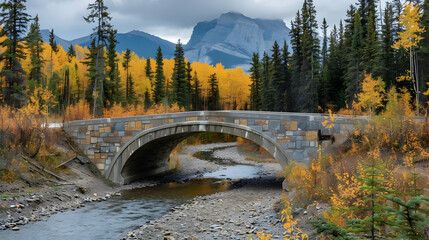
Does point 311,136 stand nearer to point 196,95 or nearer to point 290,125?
point 290,125

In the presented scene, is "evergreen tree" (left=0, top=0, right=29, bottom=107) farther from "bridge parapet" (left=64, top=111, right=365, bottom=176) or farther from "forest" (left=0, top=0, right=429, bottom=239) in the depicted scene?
"bridge parapet" (left=64, top=111, right=365, bottom=176)

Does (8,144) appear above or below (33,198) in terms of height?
above

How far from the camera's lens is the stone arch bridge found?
12.9 m

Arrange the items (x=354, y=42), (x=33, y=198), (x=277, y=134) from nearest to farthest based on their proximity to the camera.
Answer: (x=33, y=198) < (x=277, y=134) < (x=354, y=42)

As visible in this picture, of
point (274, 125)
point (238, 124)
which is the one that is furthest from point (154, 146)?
point (274, 125)

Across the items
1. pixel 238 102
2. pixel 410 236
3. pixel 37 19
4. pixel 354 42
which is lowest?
pixel 410 236

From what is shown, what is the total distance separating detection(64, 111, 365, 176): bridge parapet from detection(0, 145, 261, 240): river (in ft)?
9.21

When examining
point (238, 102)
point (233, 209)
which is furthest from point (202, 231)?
point (238, 102)

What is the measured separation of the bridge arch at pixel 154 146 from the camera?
1414 centimetres

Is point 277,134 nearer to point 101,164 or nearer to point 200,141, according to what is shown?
point 101,164

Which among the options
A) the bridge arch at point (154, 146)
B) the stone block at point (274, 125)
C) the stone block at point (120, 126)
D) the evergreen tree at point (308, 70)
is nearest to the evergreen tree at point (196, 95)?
the evergreen tree at point (308, 70)

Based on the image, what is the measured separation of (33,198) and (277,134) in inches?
361

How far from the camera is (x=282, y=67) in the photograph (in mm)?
41438

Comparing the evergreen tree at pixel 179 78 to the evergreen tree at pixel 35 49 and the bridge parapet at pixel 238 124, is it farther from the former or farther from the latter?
the bridge parapet at pixel 238 124
